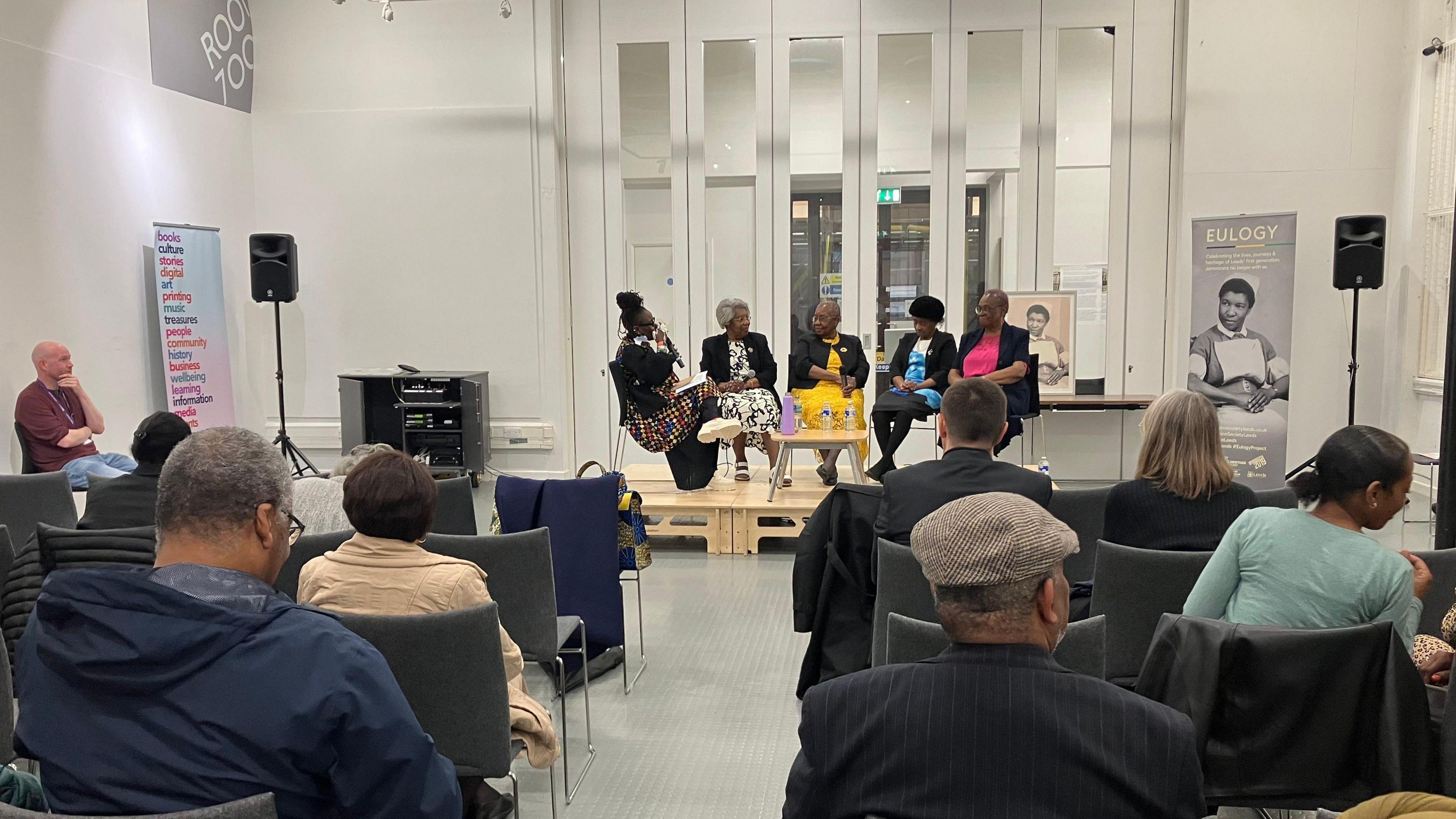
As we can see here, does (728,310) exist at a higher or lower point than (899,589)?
higher

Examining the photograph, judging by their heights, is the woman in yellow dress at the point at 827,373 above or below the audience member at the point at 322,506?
above

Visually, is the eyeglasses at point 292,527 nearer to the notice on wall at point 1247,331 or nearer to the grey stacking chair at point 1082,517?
the grey stacking chair at point 1082,517

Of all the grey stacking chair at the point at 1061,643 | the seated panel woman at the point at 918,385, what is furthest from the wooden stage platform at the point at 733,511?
the grey stacking chair at the point at 1061,643

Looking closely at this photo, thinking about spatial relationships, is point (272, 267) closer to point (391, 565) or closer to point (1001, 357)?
point (1001, 357)

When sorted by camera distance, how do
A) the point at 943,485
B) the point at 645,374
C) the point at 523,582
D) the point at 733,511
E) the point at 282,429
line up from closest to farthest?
the point at 943,485, the point at 523,582, the point at 733,511, the point at 645,374, the point at 282,429

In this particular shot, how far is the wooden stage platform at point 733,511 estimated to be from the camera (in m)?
5.83

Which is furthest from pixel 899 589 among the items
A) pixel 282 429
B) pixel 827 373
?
pixel 282 429

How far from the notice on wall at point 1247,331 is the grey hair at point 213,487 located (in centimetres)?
695

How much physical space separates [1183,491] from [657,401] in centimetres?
381

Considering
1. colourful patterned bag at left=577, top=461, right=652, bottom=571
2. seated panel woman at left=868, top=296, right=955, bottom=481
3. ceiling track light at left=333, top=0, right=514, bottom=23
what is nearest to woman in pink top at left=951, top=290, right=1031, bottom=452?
seated panel woman at left=868, top=296, right=955, bottom=481

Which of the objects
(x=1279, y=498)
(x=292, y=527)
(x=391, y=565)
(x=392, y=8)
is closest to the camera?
(x=292, y=527)

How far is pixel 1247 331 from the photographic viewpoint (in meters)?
7.23

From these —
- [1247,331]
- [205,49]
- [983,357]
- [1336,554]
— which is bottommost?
[1336,554]

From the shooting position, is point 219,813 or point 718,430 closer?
point 219,813
